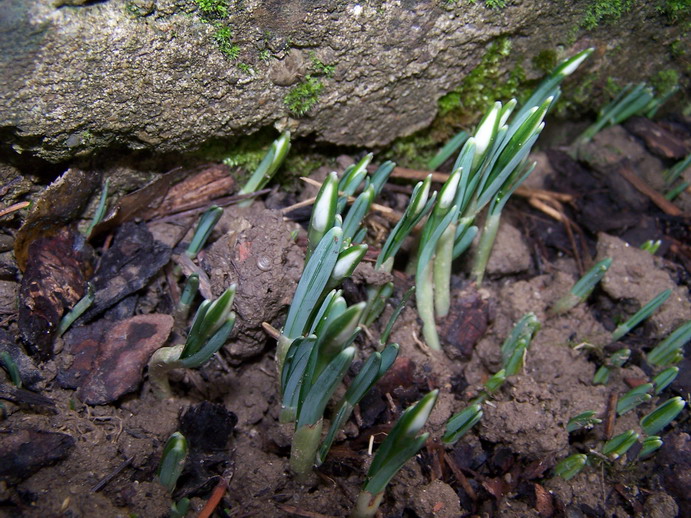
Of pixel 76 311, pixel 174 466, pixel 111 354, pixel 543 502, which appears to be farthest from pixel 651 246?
pixel 76 311

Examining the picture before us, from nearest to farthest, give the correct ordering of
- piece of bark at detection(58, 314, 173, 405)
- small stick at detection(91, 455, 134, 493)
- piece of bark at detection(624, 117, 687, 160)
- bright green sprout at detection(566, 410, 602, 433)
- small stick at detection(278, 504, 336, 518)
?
small stick at detection(91, 455, 134, 493), small stick at detection(278, 504, 336, 518), piece of bark at detection(58, 314, 173, 405), bright green sprout at detection(566, 410, 602, 433), piece of bark at detection(624, 117, 687, 160)

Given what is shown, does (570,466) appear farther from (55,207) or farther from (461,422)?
(55,207)

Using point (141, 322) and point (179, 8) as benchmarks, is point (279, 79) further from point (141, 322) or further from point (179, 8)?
point (141, 322)

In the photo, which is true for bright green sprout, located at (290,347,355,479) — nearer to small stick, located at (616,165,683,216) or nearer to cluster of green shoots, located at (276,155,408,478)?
cluster of green shoots, located at (276,155,408,478)

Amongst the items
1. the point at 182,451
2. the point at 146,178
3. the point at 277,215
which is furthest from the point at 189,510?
the point at 146,178

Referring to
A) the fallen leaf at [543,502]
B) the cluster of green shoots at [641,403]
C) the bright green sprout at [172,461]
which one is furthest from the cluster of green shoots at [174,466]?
the cluster of green shoots at [641,403]

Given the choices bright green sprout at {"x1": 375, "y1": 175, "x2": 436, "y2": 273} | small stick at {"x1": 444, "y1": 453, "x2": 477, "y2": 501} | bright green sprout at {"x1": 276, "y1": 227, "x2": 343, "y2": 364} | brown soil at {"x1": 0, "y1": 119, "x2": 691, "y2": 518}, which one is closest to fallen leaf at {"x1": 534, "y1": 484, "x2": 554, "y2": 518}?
brown soil at {"x1": 0, "y1": 119, "x2": 691, "y2": 518}
